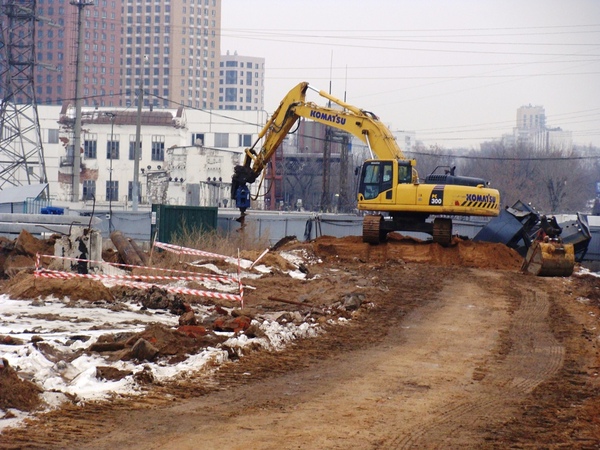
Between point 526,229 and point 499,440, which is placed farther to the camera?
point 526,229

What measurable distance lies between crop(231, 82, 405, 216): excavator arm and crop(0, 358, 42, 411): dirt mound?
905 inches

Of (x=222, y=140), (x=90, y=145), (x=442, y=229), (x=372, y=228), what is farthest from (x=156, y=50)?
(x=442, y=229)

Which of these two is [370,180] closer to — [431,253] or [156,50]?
[431,253]

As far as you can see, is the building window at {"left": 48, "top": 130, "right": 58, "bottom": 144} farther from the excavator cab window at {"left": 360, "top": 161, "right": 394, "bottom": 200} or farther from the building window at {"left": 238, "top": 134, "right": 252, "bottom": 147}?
the excavator cab window at {"left": 360, "top": 161, "right": 394, "bottom": 200}

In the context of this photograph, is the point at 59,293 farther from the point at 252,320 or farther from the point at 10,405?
the point at 10,405

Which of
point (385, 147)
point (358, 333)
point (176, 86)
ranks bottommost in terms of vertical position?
point (358, 333)

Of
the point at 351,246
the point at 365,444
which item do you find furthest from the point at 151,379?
the point at 351,246

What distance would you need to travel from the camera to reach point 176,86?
18425 cm

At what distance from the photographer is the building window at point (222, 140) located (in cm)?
8381

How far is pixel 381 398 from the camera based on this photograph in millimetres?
9234

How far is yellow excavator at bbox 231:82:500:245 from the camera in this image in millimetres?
30047

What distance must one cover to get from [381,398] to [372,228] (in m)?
22.1

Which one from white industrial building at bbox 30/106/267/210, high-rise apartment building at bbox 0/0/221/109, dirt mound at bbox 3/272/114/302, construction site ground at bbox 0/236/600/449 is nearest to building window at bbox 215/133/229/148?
white industrial building at bbox 30/106/267/210

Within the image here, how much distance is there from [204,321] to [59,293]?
11.9 feet
